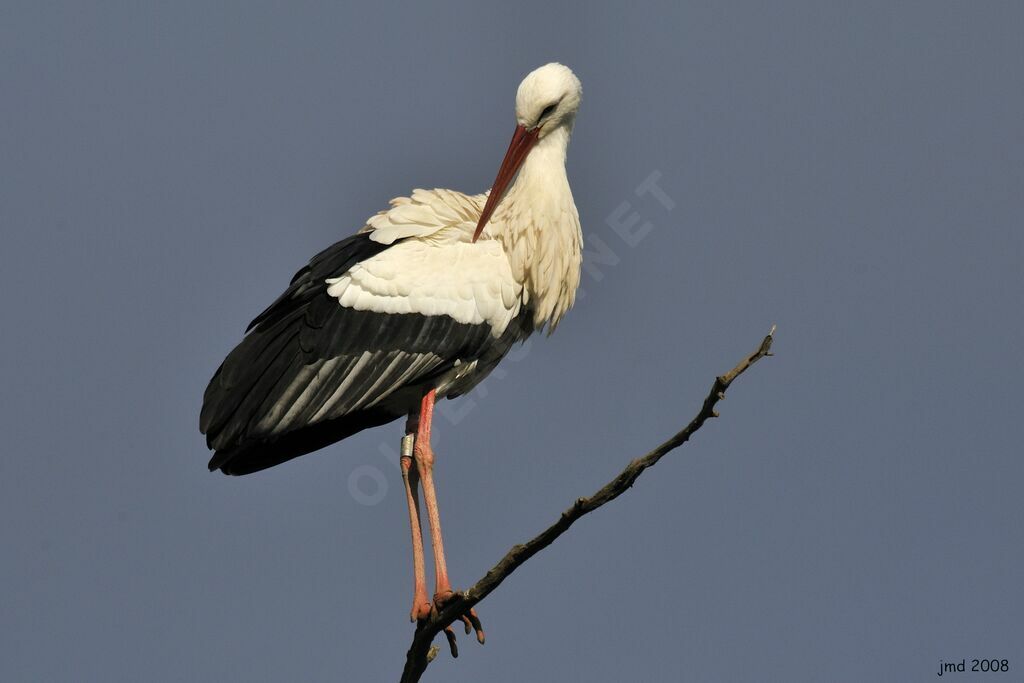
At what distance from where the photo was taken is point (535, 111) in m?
7.73

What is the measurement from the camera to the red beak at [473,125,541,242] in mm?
7797

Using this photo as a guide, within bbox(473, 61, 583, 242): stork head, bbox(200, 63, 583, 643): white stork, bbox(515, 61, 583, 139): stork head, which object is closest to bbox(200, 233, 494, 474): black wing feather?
bbox(200, 63, 583, 643): white stork

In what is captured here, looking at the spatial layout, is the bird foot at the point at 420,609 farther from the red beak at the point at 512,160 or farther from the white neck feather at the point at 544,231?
the red beak at the point at 512,160

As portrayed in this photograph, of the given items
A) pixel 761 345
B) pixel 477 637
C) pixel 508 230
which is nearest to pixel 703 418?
pixel 761 345

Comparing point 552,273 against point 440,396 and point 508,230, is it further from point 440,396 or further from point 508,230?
point 440,396

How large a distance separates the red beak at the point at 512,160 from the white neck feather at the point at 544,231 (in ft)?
0.12

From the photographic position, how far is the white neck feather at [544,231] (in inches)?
299

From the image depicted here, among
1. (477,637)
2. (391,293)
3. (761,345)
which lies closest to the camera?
(761,345)

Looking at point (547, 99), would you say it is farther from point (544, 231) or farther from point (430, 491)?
point (430, 491)

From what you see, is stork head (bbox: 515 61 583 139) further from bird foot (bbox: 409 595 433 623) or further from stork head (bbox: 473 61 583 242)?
bird foot (bbox: 409 595 433 623)

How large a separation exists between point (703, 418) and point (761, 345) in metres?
0.37

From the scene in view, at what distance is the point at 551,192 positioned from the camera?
7738mm

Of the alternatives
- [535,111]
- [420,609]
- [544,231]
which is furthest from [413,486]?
[535,111]

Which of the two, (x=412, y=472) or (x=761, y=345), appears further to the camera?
(x=412, y=472)
